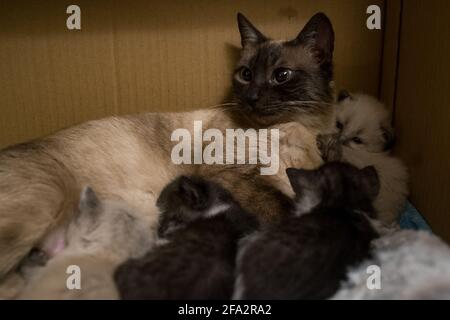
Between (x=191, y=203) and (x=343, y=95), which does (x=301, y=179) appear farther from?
(x=343, y=95)

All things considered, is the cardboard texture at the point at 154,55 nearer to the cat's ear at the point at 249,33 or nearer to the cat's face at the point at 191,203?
the cat's ear at the point at 249,33

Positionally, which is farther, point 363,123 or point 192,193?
point 363,123

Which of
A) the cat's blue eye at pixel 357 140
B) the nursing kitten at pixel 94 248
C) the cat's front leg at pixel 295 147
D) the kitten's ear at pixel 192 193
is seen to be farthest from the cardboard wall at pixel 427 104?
the nursing kitten at pixel 94 248

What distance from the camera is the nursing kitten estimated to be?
1301 millimetres

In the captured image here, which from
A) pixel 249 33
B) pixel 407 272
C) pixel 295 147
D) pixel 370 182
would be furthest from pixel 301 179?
pixel 249 33

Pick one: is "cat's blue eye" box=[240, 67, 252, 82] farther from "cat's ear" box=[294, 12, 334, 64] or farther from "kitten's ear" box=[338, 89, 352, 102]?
"kitten's ear" box=[338, 89, 352, 102]

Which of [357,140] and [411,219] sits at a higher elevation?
[357,140]

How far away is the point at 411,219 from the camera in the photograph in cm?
200

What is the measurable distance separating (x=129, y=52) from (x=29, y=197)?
918 millimetres

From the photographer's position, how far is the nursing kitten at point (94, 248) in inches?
51.2

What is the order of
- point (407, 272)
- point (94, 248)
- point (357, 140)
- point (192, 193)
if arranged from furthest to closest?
point (357, 140) < point (192, 193) < point (94, 248) < point (407, 272)

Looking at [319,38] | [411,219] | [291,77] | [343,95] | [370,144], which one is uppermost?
[319,38]

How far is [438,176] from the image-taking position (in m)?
1.83
